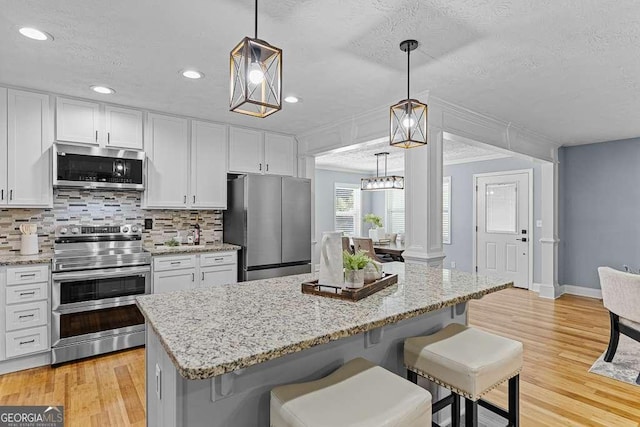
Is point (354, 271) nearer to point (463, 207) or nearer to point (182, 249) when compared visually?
point (182, 249)

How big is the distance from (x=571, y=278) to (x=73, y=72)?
23.3 feet

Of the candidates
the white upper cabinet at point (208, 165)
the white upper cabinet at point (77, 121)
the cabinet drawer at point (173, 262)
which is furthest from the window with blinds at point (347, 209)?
the white upper cabinet at point (77, 121)

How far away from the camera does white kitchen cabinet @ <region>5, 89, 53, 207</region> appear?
3.09 m

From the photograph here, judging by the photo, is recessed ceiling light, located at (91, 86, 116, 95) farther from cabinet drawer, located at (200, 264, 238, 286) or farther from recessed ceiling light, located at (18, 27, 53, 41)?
cabinet drawer, located at (200, 264, 238, 286)

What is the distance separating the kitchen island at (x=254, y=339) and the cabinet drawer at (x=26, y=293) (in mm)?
2066

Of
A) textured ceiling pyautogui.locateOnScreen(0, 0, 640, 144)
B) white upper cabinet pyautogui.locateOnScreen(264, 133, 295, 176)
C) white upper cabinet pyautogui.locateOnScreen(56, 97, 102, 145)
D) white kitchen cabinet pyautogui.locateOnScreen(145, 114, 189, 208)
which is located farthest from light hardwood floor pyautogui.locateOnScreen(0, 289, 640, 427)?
white upper cabinet pyautogui.locateOnScreen(264, 133, 295, 176)

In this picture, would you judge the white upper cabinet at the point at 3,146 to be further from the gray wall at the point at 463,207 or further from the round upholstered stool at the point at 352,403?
the gray wall at the point at 463,207

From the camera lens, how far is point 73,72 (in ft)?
9.20

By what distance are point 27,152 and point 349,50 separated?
299cm

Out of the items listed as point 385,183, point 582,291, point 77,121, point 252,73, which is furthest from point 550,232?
point 77,121

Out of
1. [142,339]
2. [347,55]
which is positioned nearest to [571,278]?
[347,55]

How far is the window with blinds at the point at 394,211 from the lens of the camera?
831 centimetres

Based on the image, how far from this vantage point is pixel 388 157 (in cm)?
689

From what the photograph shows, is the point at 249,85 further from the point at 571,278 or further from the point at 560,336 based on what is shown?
the point at 571,278
